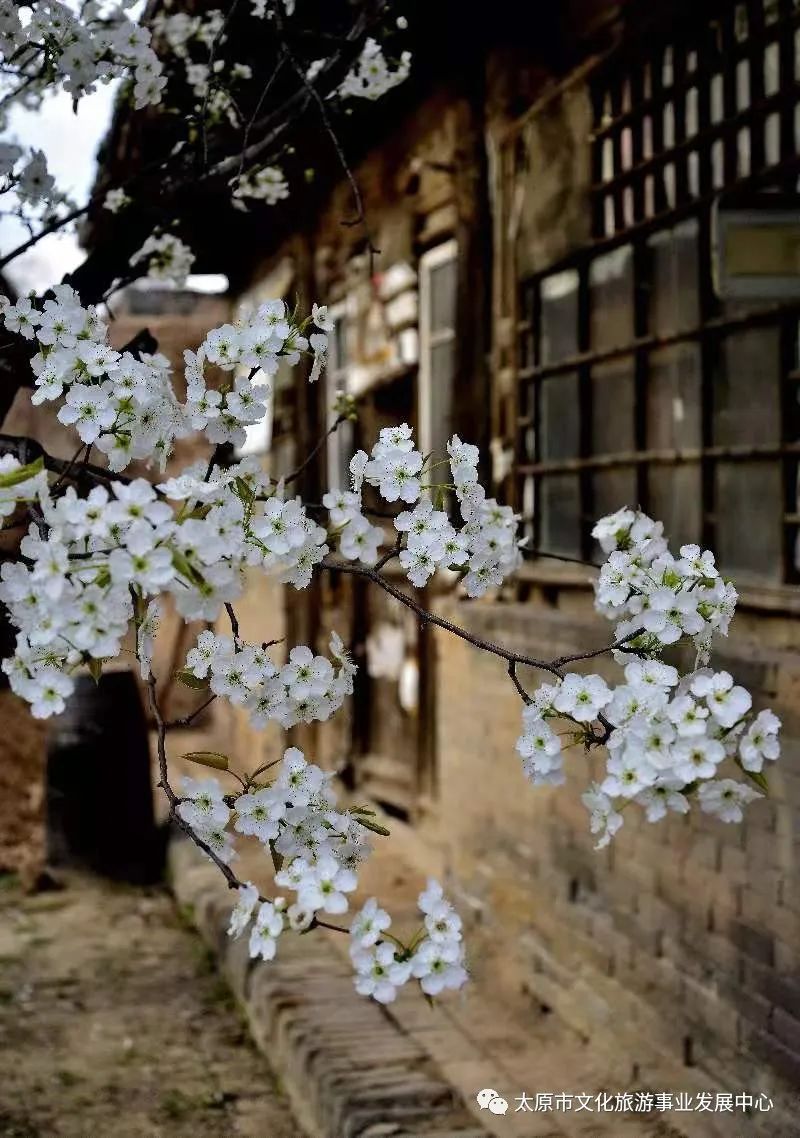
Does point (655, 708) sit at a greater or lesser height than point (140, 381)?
lesser

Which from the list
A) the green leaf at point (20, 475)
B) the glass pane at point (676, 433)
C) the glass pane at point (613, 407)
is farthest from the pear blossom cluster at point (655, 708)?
the glass pane at point (613, 407)

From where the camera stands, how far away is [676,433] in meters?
4.02

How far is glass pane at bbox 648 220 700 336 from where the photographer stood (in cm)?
390

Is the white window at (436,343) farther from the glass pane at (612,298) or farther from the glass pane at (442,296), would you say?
the glass pane at (612,298)

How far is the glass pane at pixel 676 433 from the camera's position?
389cm

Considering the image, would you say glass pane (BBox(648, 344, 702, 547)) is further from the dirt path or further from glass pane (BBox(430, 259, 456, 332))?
the dirt path

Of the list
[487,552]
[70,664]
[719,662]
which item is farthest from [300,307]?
[719,662]

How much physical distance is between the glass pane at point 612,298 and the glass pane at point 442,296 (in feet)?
4.78

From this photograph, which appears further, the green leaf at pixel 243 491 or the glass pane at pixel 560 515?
the glass pane at pixel 560 515

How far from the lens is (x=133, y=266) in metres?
3.68

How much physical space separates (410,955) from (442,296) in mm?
4520

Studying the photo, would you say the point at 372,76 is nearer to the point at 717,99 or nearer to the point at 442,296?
the point at 717,99

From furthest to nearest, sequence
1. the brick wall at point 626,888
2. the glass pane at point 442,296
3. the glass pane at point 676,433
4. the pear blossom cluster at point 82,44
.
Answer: the glass pane at point 442,296
the glass pane at point 676,433
the brick wall at point 626,888
the pear blossom cluster at point 82,44

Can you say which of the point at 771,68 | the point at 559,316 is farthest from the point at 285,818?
the point at 559,316
